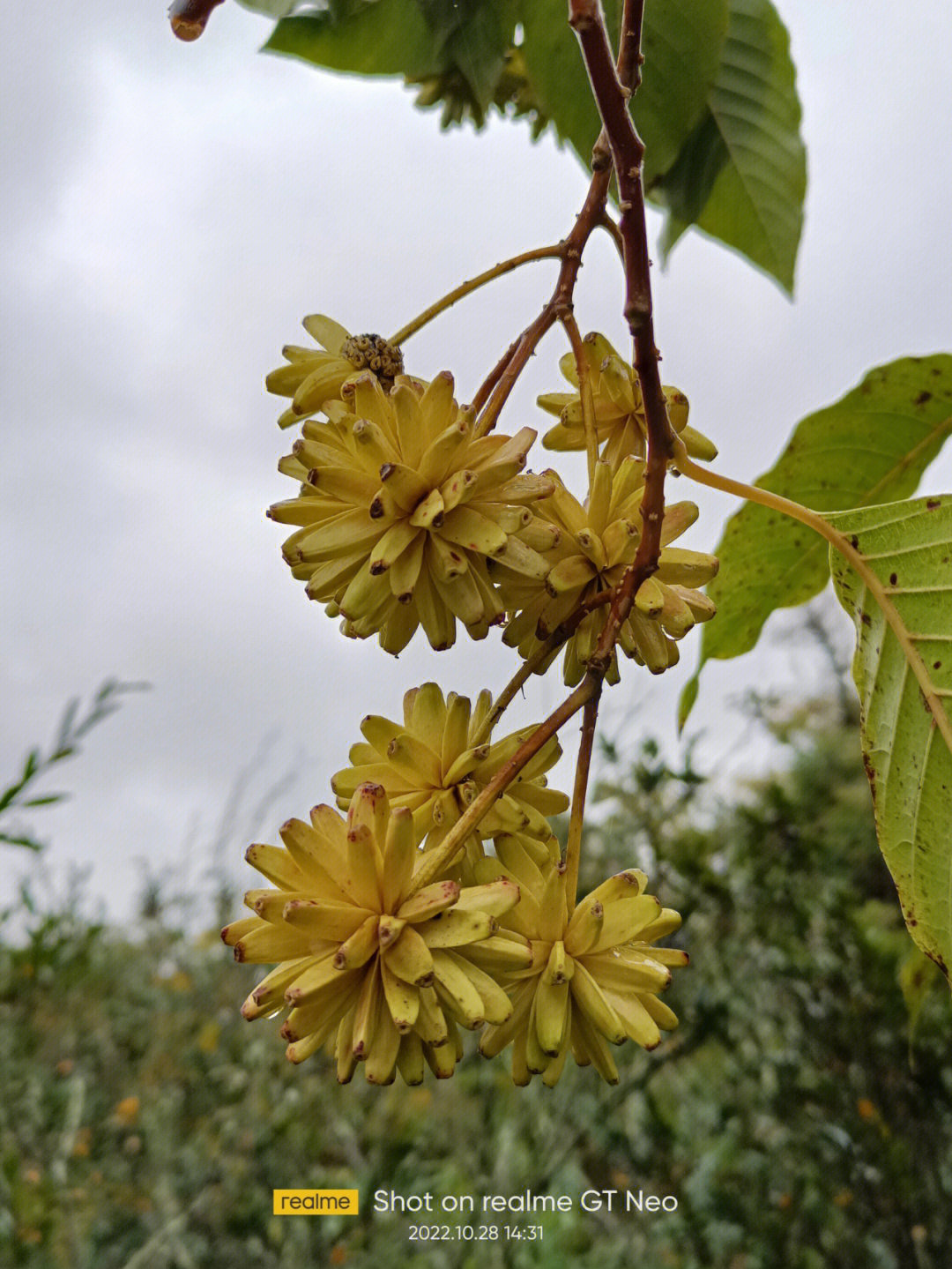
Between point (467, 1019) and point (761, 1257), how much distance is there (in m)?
1.49

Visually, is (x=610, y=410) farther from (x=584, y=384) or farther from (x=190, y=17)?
(x=190, y=17)

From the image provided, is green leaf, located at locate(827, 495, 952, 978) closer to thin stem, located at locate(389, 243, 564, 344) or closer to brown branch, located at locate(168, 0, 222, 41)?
thin stem, located at locate(389, 243, 564, 344)

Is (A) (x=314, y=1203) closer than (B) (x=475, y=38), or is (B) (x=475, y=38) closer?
(B) (x=475, y=38)

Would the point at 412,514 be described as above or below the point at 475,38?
below

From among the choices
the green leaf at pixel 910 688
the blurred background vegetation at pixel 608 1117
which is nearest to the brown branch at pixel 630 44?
the green leaf at pixel 910 688

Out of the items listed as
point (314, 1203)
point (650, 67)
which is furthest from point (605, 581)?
point (314, 1203)

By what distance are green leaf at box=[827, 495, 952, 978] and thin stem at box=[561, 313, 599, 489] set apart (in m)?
0.19

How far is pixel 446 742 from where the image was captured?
51cm

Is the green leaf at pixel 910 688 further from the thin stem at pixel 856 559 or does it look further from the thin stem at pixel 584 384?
the thin stem at pixel 584 384

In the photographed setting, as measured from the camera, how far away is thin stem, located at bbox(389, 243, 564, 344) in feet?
1.82

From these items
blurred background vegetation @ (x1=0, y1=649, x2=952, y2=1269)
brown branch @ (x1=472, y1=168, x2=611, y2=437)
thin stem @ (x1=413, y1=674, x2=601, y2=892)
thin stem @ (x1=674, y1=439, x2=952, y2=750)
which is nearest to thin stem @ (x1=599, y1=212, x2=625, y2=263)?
brown branch @ (x1=472, y1=168, x2=611, y2=437)

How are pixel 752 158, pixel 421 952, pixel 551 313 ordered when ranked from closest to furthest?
pixel 421 952, pixel 551 313, pixel 752 158

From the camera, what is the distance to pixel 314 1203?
1.45 metres

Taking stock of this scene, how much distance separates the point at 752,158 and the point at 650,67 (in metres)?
0.14
